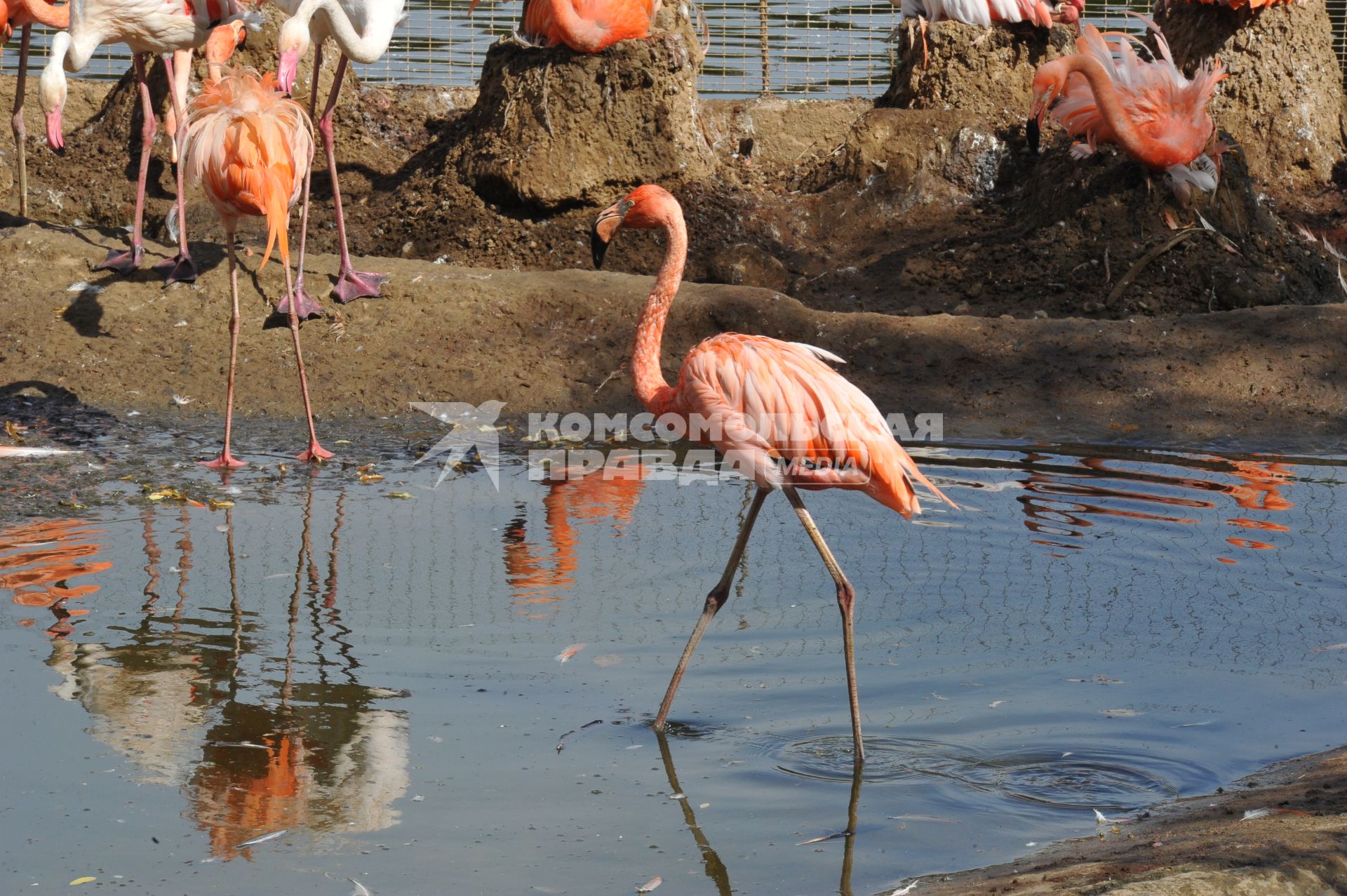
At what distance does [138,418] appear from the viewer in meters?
6.68

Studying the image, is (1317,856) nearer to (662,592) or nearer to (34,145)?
(662,592)

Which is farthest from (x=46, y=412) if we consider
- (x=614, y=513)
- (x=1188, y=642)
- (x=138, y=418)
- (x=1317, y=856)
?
(x=1317, y=856)

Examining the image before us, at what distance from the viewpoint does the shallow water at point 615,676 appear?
2.78 meters

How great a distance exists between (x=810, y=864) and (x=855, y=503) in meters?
2.73

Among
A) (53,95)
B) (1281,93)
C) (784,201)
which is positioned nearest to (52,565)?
(53,95)

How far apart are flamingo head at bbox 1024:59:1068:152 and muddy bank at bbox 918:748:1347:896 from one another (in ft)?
19.7

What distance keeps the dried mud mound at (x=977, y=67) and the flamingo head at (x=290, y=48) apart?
4.84 metres

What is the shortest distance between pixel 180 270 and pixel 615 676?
469 centimetres

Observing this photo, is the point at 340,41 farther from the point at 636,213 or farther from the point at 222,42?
the point at 636,213

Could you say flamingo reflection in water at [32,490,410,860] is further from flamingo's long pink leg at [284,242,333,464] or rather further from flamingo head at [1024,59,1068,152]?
flamingo head at [1024,59,1068,152]

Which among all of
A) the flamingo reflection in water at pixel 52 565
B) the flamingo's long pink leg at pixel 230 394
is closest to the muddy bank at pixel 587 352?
the flamingo's long pink leg at pixel 230 394

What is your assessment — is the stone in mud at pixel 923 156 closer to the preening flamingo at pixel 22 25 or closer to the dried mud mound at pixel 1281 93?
the dried mud mound at pixel 1281 93

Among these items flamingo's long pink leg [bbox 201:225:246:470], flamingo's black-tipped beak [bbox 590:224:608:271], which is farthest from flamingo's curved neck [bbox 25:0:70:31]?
flamingo's black-tipped beak [bbox 590:224:608:271]

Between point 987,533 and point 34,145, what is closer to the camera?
point 987,533
